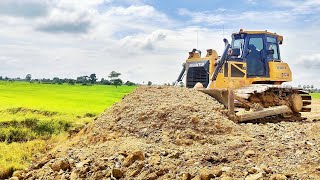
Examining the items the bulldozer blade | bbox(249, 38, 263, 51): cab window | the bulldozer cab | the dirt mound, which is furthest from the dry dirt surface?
bbox(249, 38, 263, 51): cab window

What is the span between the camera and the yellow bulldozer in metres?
11.8

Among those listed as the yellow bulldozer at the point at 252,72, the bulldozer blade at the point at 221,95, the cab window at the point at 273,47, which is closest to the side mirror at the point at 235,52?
the yellow bulldozer at the point at 252,72

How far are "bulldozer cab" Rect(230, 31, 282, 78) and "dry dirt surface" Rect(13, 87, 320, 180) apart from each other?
353 cm

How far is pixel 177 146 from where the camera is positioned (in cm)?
713

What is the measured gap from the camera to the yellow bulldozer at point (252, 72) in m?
11.8

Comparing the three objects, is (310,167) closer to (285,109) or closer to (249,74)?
(285,109)

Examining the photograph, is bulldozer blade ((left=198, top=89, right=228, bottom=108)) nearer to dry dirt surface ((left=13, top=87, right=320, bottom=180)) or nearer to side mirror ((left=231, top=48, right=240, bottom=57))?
dry dirt surface ((left=13, top=87, right=320, bottom=180))

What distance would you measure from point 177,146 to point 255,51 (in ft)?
21.2

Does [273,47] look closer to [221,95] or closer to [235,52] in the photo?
[235,52]

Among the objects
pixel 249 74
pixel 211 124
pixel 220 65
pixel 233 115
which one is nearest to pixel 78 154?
pixel 211 124

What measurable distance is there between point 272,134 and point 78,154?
137 inches

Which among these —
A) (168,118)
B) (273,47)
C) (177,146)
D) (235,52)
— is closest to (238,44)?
(235,52)

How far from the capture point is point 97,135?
8289 mm

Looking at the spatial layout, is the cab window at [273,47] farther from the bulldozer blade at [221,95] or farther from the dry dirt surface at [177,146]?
the dry dirt surface at [177,146]
